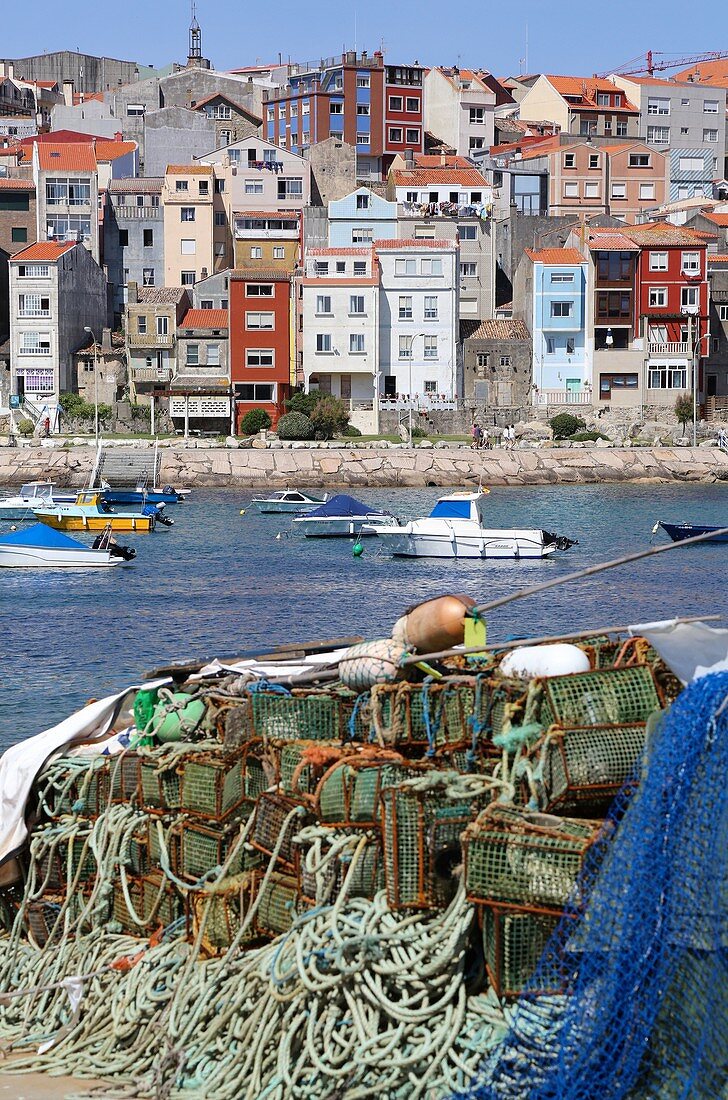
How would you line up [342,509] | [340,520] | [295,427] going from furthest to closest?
1. [295,427]
2. [342,509]
3. [340,520]

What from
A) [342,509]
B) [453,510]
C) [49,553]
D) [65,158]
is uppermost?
[65,158]

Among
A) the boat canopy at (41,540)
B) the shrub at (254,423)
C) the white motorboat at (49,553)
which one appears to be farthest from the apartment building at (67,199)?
the white motorboat at (49,553)

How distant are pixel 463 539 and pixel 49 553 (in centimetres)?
1189

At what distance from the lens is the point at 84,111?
105m

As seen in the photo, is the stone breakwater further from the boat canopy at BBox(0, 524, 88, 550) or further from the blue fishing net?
the blue fishing net

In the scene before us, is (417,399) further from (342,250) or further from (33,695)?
(33,695)

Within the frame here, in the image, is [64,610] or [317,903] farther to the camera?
[64,610]

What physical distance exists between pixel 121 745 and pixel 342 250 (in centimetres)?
6791

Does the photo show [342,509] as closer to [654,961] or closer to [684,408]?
[684,408]

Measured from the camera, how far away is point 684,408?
2965 inches

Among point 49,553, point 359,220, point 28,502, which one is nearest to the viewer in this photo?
point 49,553

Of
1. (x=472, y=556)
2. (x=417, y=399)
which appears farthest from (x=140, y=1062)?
(x=417, y=399)

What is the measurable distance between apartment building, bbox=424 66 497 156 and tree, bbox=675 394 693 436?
101 feet

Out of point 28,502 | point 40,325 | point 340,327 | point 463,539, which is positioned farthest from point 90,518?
point 40,325
